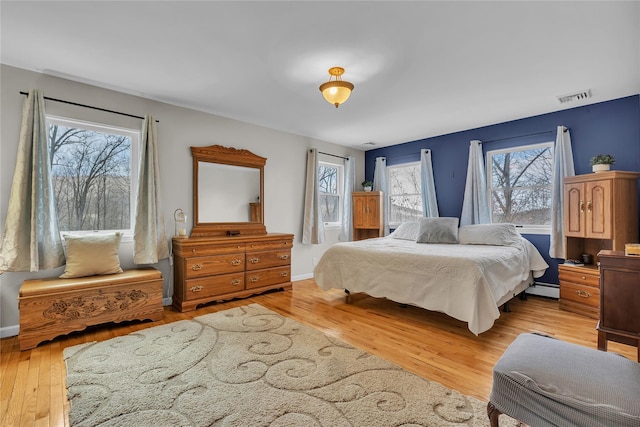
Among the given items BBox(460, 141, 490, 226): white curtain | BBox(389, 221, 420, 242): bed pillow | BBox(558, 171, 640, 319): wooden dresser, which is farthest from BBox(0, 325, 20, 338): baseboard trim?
BBox(558, 171, 640, 319): wooden dresser

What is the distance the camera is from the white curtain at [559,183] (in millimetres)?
3777

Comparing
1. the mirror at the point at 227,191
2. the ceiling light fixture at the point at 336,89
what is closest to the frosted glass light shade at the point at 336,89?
the ceiling light fixture at the point at 336,89

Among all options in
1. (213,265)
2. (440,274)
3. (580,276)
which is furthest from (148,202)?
(580,276)

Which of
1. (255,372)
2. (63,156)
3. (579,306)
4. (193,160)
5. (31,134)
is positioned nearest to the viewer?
(255,372)

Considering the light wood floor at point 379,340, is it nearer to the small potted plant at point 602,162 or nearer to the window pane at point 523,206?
the window pane at point 523,206

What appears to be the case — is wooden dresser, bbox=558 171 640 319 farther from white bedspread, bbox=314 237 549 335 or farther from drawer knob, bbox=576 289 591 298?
white bedspread, bbox=314 237 549 335

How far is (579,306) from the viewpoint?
333 centimetres

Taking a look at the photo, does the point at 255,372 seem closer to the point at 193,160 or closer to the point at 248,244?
the point at 248,244

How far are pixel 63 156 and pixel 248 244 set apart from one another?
7.11 ft

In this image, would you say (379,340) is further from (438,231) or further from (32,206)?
(32,206)

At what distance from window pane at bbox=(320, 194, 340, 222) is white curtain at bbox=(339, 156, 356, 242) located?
128 millimetres

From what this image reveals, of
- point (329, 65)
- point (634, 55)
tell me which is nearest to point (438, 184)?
point (634, 55)

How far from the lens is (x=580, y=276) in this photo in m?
3.37

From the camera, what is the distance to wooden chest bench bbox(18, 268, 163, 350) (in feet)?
8.20
